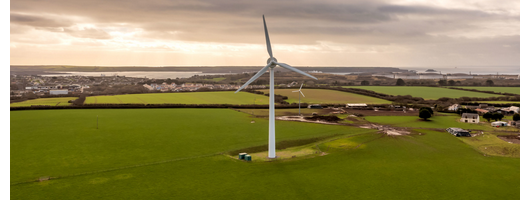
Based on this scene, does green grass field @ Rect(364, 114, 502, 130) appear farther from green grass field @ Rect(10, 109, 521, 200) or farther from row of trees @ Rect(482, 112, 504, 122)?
green grass field @ Rect(10, 109, 521, 200)

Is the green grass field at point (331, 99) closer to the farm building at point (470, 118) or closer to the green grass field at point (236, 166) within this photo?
the farm building at point (470, 118)

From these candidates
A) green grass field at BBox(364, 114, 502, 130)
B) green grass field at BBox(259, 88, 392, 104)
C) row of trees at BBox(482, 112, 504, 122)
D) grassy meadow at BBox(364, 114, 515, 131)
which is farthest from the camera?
green grass field at BBox(259, 88, 392, 104)

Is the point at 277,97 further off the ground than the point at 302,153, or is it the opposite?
the point at 277,97

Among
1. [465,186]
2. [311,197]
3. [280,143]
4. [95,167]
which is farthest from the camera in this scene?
[280,143]

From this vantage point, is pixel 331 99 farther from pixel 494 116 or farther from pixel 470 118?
pixel 494 116

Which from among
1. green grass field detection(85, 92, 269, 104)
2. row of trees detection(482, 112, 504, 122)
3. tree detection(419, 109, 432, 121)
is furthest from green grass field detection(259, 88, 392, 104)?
row of trees detection(482, 112, 504, 122)

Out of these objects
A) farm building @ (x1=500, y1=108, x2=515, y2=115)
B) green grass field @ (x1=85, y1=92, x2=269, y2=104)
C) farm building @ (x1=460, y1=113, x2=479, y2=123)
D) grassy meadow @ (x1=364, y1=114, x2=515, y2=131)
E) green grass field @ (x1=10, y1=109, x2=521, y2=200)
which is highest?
green grass field @ (x1=85, y1=92, x2=269, y2=104)

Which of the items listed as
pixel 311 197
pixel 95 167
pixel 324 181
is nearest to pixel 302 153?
Answer: pixel 324 181

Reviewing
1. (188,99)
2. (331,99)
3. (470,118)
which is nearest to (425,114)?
(470,118)

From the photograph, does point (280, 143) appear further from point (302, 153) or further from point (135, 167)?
point (135, 167)
